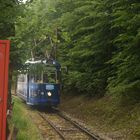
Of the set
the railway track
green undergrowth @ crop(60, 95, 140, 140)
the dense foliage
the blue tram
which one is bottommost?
the railway track

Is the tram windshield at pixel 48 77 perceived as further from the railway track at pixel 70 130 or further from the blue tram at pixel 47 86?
the railway track at pixel 70 130

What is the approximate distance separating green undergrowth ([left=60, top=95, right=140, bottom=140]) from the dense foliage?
2.47 feet

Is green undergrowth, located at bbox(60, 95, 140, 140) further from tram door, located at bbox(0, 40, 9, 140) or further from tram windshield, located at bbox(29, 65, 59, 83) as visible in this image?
tram door, located at bbox(0, 40, 9, 140)

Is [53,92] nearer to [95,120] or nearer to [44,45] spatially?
[44,45]

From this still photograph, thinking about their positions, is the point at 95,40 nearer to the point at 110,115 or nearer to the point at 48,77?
the point at 110,115

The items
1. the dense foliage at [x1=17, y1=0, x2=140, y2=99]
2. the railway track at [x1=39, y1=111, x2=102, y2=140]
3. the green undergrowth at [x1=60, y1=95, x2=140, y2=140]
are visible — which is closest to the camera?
the dense foliage at [x1=17, y1=0, x2=140, y2=99]

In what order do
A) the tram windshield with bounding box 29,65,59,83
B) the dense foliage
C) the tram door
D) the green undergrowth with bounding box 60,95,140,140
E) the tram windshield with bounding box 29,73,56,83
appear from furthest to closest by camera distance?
the tram windshield with bounding box 29,73,56,83 → the tram windshield with bounding box 29,65,59,83 → the green undergrowth with bounding box 60,95,140,140 → the dense foliage → the tram door

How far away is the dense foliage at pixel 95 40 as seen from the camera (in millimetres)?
15402

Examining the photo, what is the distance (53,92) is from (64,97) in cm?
682

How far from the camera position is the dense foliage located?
15.4 meters

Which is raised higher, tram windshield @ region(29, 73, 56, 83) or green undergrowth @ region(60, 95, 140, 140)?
tram windshield @ region(29, 73, 56, 83)

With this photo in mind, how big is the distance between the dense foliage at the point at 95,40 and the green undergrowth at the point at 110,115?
752 millimetres

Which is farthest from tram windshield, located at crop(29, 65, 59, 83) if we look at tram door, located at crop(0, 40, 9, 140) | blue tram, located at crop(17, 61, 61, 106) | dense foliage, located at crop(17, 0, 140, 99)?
tram door, located at crop(0, 40, 9, 140)

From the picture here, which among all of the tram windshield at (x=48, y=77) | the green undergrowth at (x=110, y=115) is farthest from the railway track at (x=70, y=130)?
the tram windshield at (x=48, y=77)
